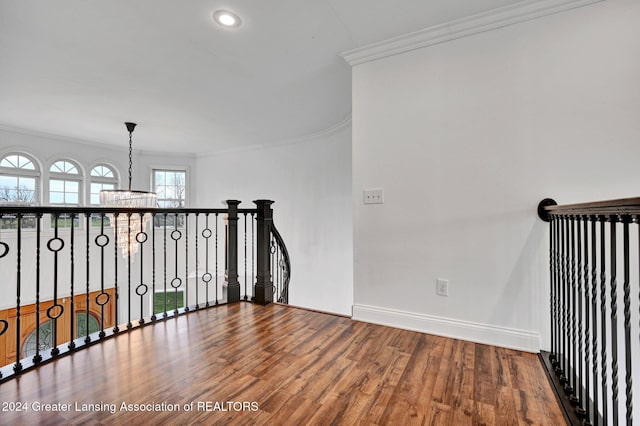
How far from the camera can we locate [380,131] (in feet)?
8.28

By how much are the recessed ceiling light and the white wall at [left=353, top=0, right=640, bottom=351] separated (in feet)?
3.45

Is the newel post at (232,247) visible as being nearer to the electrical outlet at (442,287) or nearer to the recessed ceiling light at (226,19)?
the recessed ceiling light at (226,19)

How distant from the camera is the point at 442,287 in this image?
2.27m

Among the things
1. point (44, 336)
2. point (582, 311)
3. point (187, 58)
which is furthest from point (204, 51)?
point (44, 336)

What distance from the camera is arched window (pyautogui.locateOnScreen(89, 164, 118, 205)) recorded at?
5750 millimetres

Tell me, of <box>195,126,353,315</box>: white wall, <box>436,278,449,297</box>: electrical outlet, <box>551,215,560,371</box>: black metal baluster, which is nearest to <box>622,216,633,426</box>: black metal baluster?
<box>551,215,560,371</box>: black metal baluster

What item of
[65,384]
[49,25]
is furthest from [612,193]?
[49,25]

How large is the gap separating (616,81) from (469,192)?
1.06 meters

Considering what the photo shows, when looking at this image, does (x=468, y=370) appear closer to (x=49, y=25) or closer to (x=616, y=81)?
(x=616, y=81)

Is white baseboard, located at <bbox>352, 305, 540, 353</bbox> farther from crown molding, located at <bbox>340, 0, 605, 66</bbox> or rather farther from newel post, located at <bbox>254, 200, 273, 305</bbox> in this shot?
crown molding, located at <bbox>340, 0, 605, 66</bbox>

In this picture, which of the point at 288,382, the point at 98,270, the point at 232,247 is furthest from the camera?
the point at 98,270

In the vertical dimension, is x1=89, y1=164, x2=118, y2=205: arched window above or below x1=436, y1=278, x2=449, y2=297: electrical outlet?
above

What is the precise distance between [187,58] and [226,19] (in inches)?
29.0

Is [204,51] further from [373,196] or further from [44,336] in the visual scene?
[44,336]
